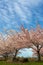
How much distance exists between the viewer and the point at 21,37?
29984 mm

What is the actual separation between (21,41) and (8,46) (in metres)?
9.27

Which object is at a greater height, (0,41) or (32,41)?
(0,41)

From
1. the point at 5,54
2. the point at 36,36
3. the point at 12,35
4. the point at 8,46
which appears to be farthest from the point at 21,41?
the point at 5,54

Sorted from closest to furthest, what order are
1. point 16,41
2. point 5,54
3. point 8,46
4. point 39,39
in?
point 39,39, point 16,41, point 8,46, point 5,54

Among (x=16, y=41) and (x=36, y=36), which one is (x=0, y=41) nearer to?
(x=16, y=41)

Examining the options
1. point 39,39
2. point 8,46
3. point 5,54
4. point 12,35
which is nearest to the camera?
point 39,39

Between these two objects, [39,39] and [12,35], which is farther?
[12,35]

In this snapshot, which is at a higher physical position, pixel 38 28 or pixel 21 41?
pixel 38 28

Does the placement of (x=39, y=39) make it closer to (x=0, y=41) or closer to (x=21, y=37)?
(x=21, y=37)

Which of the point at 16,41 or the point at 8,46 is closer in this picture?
the point at 16,41

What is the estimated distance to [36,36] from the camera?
2917cm

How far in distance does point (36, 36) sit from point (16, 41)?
13.9 ft

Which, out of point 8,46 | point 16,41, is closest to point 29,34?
point 16,41

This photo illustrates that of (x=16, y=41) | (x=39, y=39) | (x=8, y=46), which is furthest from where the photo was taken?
(x=8, y=46)
